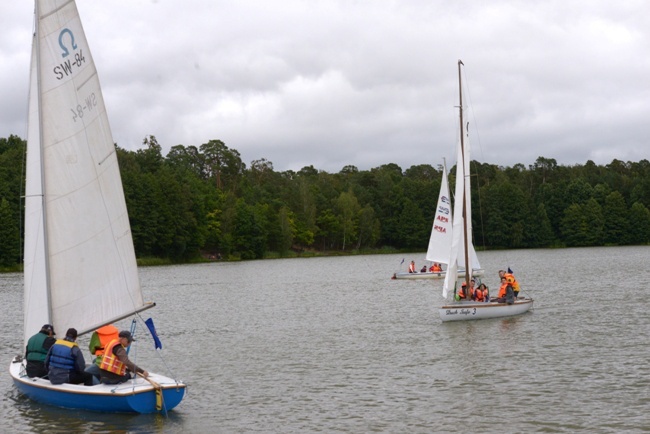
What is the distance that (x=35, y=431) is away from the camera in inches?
649

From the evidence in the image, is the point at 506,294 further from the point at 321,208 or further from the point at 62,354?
the point at 321,208

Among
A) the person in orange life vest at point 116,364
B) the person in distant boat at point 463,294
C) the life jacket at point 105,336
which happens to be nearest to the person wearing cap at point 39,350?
the life jacket at point 105,336

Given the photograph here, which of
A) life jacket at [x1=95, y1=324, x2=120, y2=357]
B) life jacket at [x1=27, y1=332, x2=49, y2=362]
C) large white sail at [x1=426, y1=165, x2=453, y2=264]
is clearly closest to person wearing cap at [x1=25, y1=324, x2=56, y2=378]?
life jacket at [x1=27, y1=332, x2=49, y2=362]

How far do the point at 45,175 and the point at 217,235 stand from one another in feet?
312

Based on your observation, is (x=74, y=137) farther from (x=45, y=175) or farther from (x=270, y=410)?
(x=270, y=410)

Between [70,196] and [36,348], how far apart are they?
11.7 feet

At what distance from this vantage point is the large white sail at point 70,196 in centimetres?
1647

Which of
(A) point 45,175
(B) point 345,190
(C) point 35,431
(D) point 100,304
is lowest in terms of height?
(C) point 35,431

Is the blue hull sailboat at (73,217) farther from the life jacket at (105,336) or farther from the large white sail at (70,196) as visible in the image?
the life jacket at (105,336)

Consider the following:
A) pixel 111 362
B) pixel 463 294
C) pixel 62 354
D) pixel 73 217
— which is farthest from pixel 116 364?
pixel 463 294

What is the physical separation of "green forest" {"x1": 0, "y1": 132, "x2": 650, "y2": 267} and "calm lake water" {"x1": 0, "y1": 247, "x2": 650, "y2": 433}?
61.3 meters

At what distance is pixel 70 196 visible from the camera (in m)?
17.0

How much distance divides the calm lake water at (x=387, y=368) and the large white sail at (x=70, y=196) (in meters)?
2.53

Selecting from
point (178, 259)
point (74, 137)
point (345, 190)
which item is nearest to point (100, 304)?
point (74, 137)
